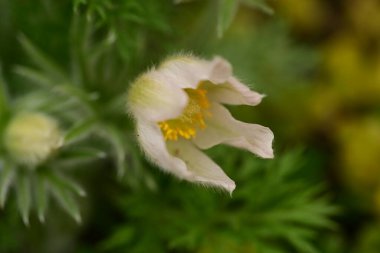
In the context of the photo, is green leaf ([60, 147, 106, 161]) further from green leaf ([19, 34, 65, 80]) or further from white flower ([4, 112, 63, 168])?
green leaf ([19, 34, 65, 80])

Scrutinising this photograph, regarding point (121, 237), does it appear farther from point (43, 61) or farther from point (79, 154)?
point (43, 61)

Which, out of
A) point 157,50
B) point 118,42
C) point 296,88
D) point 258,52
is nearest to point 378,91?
point 296,88

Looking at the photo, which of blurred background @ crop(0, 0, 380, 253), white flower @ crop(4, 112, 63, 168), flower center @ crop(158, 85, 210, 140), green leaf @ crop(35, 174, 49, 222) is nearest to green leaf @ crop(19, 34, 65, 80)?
blurred background @ crop(0, 0, 380, 253)

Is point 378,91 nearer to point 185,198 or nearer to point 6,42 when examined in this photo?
point 185,198

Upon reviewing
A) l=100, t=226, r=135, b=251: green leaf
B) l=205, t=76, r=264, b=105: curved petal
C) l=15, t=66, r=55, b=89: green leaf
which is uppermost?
l=205, t=76, r=264, b=105: curved petal

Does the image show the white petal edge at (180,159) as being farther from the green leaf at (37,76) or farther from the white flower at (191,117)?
the green leaf at (37,76)

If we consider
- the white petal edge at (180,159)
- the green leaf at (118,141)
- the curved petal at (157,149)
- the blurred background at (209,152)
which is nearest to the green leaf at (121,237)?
the blurred background at (209,152)
